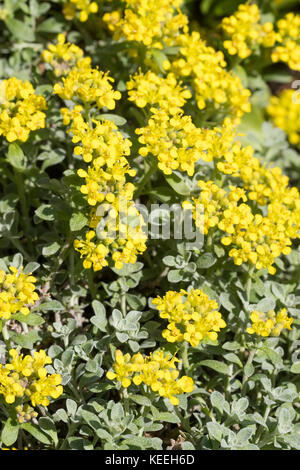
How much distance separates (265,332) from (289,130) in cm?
203

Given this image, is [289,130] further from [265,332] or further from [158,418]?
[158,418]

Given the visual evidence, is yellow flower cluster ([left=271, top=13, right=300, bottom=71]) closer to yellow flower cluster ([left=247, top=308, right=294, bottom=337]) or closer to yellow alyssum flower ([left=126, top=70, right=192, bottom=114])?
yellow alyssum flower ([left=126, top=70, right=192, bottom=114])

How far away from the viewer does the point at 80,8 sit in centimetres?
328

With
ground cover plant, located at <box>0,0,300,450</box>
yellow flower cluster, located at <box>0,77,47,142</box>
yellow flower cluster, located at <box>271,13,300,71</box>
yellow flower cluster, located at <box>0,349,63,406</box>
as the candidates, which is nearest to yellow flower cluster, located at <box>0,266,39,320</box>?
ground cover plant, located at <box>0,0,300,450</box>

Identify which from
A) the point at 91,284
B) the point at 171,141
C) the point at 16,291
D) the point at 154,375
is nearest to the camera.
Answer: the point at 154,375

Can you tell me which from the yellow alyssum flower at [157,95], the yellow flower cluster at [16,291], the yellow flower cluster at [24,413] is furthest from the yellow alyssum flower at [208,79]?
the yellow flower cluster at [24,413]

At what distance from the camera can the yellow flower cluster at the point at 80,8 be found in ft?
10.6

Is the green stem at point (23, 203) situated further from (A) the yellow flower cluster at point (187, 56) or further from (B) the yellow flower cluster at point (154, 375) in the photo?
(B) the yellow flower cluster at point (154, 375)

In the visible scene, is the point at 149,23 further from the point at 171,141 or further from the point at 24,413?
the point at 24,413

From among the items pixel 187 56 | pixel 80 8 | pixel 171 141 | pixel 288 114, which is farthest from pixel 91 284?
pixel 288 114

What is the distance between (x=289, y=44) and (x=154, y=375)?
203cm

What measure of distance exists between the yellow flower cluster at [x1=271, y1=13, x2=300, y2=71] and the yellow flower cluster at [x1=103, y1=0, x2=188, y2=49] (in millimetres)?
619
